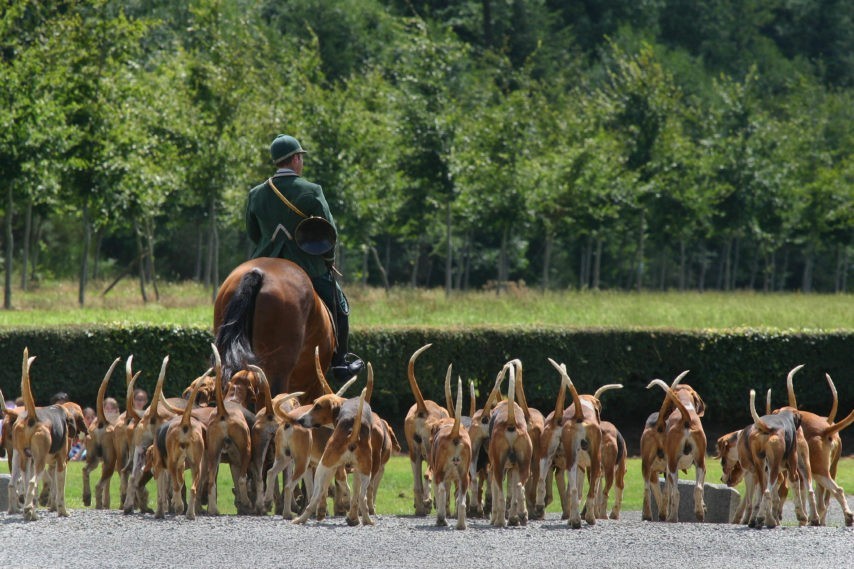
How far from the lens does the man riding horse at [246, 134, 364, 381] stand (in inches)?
528

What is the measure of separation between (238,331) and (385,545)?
331cm

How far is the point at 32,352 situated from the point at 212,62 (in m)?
19.2

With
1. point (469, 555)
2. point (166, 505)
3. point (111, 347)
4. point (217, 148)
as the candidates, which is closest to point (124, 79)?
point (217, 148)

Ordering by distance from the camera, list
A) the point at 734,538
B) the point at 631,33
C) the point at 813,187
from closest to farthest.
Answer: the point at 734,538, the point at 813,187, the point at 631,33

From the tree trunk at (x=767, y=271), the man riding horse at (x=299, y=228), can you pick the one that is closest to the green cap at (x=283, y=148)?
the man riding horse at (x=299, y=228)

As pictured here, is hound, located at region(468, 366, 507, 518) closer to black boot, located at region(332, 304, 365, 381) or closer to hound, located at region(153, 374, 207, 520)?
black boot, located at region(332, 304, 365, 381)

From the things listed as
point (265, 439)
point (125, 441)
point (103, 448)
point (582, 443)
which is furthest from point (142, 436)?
point (582, 443)

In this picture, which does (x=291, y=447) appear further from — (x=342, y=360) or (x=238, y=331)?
(x=342, y=360)

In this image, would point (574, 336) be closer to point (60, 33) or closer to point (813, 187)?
point (60, 33)

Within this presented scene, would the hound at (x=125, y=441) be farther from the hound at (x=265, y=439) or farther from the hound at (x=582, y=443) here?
the hound at (x=582, y=443)

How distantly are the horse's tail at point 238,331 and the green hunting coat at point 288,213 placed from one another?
3.70 ft

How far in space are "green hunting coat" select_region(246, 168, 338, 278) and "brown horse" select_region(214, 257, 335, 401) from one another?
0.51 meters

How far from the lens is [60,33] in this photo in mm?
32312

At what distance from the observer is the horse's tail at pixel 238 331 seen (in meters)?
12.2
